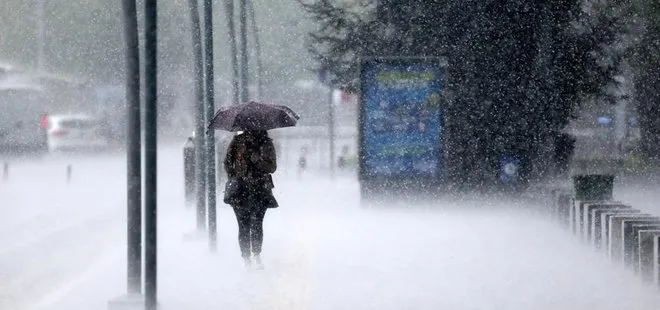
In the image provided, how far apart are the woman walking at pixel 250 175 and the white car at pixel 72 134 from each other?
3049cm

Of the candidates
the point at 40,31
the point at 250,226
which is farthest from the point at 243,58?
the point at 40,31

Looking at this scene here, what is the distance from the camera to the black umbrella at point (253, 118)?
40.9 feet

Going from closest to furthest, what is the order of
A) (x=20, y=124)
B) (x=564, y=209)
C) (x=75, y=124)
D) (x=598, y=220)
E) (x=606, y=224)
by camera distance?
1. (x=606, y=224)
2. (x=598, y=220)
3. (x=564, y=209)
4. (x=20, y=124)
5. (x=75, y=124)

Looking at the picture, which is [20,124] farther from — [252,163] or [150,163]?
[150,163]

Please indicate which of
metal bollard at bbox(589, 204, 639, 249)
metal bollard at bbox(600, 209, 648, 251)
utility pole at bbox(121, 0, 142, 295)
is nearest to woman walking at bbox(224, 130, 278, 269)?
utility pole at bbox(121, 0, 142, 295)

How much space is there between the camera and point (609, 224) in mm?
13742

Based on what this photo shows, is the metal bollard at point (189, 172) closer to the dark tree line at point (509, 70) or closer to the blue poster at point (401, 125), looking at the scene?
the blue poster at point (401, 125)

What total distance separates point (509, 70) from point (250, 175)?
9659 mm

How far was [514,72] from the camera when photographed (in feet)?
70.3

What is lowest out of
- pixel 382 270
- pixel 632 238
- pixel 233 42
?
pixel 382 270

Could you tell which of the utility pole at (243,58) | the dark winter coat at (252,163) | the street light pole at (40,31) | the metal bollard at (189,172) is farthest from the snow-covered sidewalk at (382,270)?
the street light pole at (40,31)

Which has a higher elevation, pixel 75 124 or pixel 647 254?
pixel 75 124

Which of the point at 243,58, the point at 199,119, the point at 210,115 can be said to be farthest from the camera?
the point at 243,58

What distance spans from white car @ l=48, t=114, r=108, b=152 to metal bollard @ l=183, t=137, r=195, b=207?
21651 millimetres
